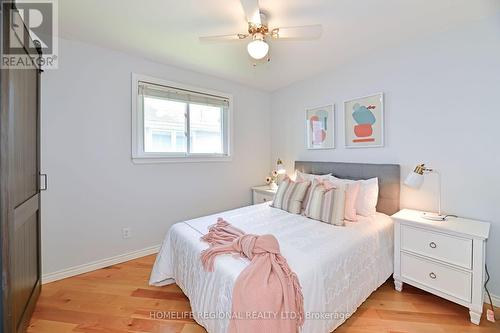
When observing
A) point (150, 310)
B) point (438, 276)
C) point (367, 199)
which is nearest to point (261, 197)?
point (367, 199)

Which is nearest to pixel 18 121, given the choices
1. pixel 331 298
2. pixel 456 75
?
pixel 331 298

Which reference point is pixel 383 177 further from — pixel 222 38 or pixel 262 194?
pixel 222 38

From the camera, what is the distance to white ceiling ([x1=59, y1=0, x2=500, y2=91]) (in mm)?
1711

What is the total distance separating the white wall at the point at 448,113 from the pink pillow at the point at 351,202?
0.59 metres

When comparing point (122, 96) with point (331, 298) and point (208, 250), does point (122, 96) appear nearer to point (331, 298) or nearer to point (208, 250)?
point (208, 250)

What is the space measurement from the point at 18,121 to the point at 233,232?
5.31ft

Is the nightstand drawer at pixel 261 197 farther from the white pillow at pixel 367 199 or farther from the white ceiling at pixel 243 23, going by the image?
the white ceiling at pixel 243 23

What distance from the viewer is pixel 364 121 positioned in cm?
262

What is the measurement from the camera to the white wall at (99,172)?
85.4 inches

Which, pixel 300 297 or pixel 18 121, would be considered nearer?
pixel 300 297

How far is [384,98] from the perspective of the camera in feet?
8.04

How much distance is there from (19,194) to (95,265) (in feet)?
4.45

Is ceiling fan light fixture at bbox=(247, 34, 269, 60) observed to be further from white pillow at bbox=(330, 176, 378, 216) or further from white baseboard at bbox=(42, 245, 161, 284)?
white baseboard at bbox=(42, 245, 161, 284)

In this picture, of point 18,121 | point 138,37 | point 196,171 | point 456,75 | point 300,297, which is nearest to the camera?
point 300,297
